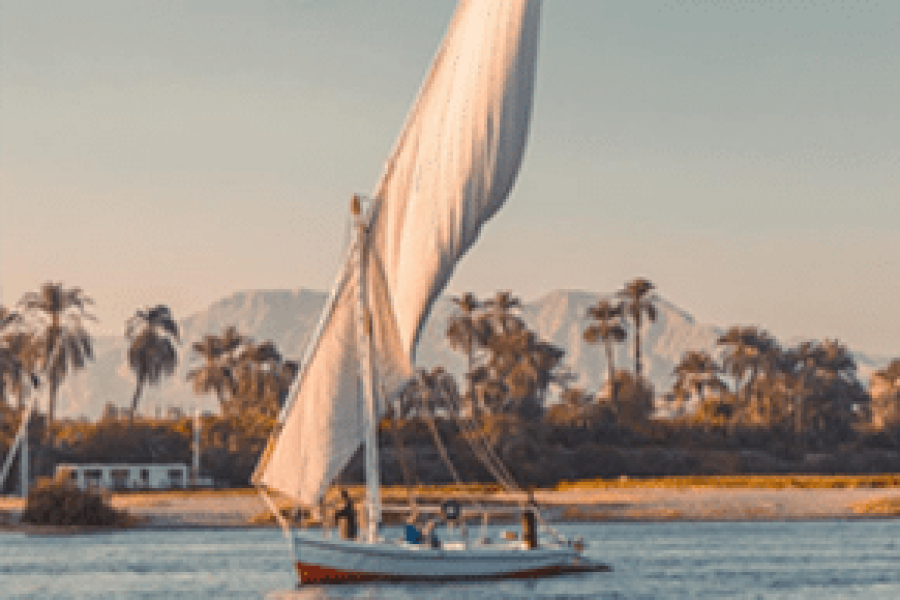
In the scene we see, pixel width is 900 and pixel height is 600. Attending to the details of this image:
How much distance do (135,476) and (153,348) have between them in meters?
25.2

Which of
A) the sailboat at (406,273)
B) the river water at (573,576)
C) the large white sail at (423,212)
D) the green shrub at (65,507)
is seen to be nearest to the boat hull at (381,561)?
Result: the sailboat at (406,273)

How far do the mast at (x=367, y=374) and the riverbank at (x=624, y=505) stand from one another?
34.7 m

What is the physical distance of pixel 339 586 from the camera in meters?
37.3

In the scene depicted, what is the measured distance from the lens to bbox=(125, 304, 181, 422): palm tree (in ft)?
383

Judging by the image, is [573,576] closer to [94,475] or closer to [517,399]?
[94,475]

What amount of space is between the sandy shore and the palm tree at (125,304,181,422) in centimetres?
3584

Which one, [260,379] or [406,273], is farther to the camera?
[260,379]

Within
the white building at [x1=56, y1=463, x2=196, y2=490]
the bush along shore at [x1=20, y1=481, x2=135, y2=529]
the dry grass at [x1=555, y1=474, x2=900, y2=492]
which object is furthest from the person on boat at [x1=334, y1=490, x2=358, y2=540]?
the white building at [x1=56, y1=463, x2=196, y2=490]

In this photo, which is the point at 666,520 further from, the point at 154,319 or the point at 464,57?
the point at 154,319

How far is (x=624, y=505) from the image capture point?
247 feet

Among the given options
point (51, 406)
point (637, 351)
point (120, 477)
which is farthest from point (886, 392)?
point (120, 477)

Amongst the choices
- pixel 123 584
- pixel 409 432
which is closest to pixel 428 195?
pixel 123 584

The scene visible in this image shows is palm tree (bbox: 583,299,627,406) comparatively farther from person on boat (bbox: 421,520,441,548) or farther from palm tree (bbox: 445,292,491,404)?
person on boat (bbox: 421,520,441,548)

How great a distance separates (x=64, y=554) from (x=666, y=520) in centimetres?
2982
